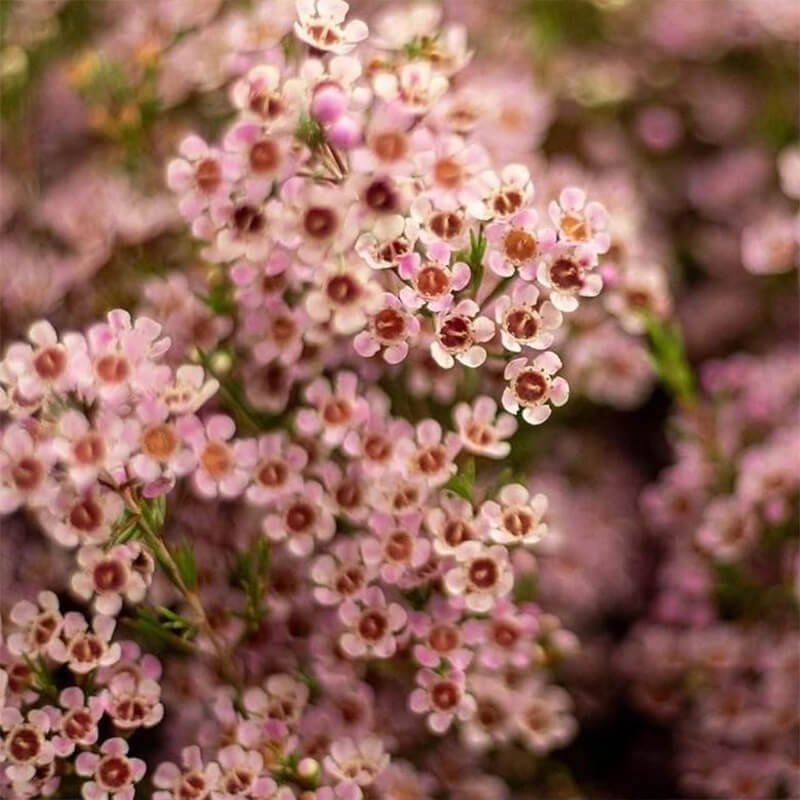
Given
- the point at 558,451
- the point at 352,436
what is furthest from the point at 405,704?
the point at 558,451

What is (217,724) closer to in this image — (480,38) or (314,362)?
(314,362)

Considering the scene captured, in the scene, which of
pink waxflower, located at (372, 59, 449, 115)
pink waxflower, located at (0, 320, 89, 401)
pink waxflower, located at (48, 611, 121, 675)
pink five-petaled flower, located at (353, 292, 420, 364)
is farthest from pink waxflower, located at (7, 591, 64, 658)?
pink waxflower, located at (372, 59, 449, 115)

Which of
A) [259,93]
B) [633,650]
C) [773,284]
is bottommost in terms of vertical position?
[633,650]

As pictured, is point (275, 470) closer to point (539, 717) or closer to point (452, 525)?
point (452, 525)

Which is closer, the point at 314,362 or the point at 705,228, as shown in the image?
the point at 314,362

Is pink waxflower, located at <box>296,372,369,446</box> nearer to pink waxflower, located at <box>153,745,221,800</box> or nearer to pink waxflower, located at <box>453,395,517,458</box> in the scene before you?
Result: pink waxflower, located at <box>453,395,517,458</box>

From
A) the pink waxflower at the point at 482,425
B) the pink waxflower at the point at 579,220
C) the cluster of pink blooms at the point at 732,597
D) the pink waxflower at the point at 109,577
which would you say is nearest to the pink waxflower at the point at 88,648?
the pink waxflower at the point at 109,577
